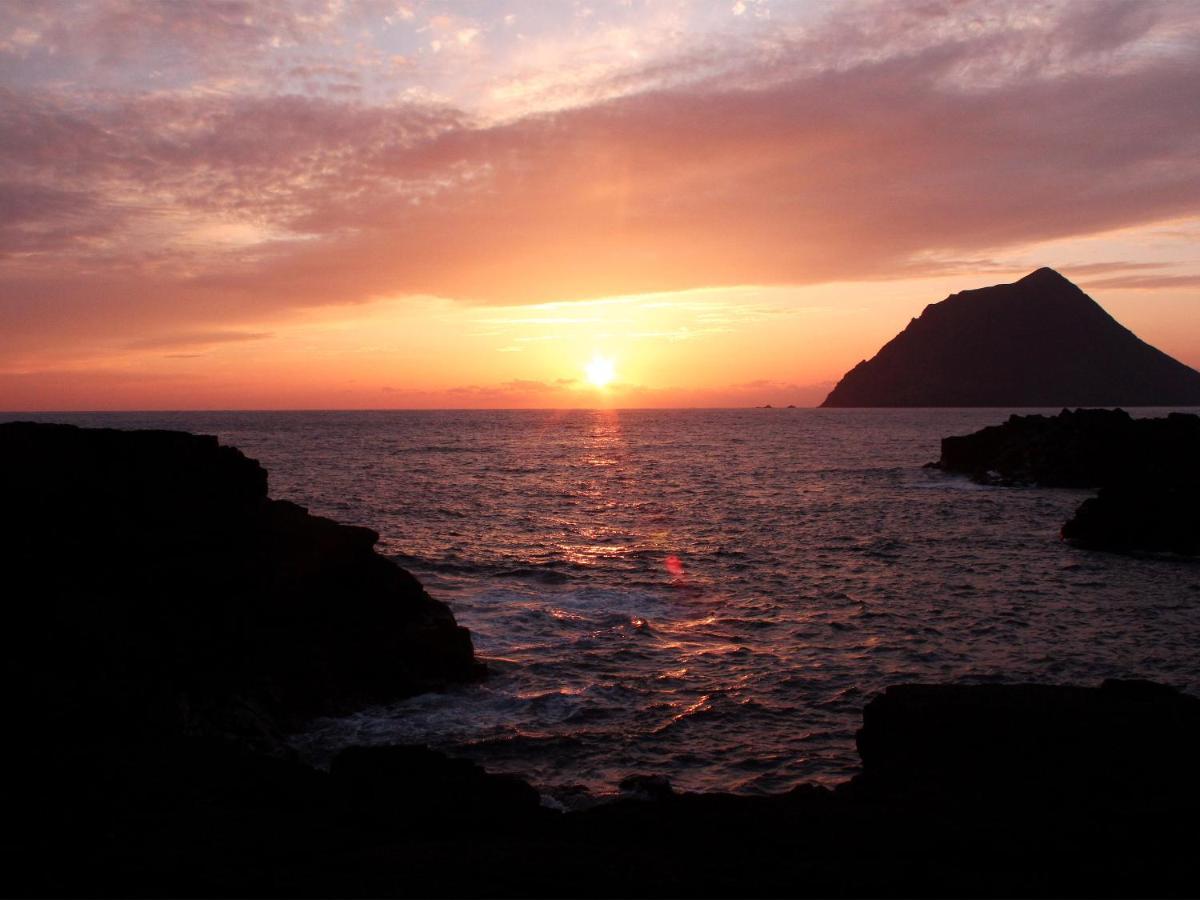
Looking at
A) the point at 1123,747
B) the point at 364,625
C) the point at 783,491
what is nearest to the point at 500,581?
the point at 364,625

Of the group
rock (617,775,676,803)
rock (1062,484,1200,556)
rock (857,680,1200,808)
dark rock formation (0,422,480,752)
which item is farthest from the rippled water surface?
rock (857,680,1200,808)

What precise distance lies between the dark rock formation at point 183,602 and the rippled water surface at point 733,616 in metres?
1.72

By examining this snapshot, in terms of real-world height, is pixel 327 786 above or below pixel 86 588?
below

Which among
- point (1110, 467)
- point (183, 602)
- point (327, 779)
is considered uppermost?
point (1110, 467)

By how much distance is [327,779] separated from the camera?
12.2 metres

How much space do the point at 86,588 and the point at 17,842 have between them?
8889 mm

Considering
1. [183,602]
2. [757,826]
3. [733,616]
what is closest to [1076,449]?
[733,616]

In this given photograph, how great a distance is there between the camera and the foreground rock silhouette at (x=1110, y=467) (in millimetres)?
42125

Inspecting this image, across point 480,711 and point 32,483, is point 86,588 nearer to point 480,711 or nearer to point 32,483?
point 32,483

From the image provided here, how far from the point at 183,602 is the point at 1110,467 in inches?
2980

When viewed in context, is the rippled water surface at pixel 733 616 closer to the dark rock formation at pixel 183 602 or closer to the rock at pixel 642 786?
the rock at pixel 642 786

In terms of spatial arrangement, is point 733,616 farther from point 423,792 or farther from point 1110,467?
point 1110,467

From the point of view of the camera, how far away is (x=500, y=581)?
116ft

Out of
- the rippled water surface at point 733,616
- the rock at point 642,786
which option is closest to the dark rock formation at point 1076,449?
the rippled water surface at point 733,616
